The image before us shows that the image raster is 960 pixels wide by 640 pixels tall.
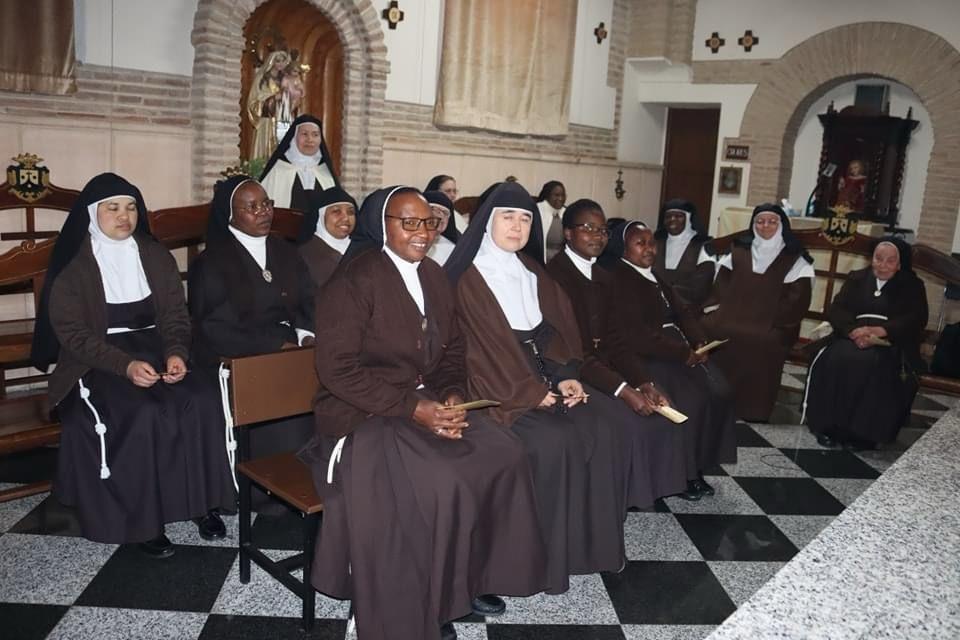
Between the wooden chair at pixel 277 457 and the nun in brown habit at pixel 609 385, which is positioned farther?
the nun in brown habit at pixel 609 385

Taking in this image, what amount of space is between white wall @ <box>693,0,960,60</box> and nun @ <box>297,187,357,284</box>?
8.07 m

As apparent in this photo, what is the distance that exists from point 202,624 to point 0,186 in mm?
3569

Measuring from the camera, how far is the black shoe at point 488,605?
2904 millimetres

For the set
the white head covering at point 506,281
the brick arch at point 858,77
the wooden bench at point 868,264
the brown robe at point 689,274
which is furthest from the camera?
the brick arch at point 858,77

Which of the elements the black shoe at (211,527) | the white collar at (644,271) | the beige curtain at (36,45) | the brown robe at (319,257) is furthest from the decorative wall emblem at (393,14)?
the black shoe at (211,527)

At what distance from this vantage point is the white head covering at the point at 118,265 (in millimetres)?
3438

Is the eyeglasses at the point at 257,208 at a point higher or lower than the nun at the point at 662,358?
higher

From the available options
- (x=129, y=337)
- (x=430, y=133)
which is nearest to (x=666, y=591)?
(x=129, y=337)

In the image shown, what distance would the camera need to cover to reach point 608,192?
11242mm

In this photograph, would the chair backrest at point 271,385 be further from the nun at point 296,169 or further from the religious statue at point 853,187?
the religious statue at point 853,187

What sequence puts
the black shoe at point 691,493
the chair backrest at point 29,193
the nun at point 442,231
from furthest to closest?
the chair backrest at point 29,193 < the nun at point 442,231 < the black shoe at point 691,493

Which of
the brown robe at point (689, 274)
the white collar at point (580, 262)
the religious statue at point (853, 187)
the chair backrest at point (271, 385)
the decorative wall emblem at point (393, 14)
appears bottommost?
the chair backrest at point (271, 385)

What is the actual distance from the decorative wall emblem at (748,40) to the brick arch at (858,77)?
341mm

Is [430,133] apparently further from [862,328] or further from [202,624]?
[202,624]
